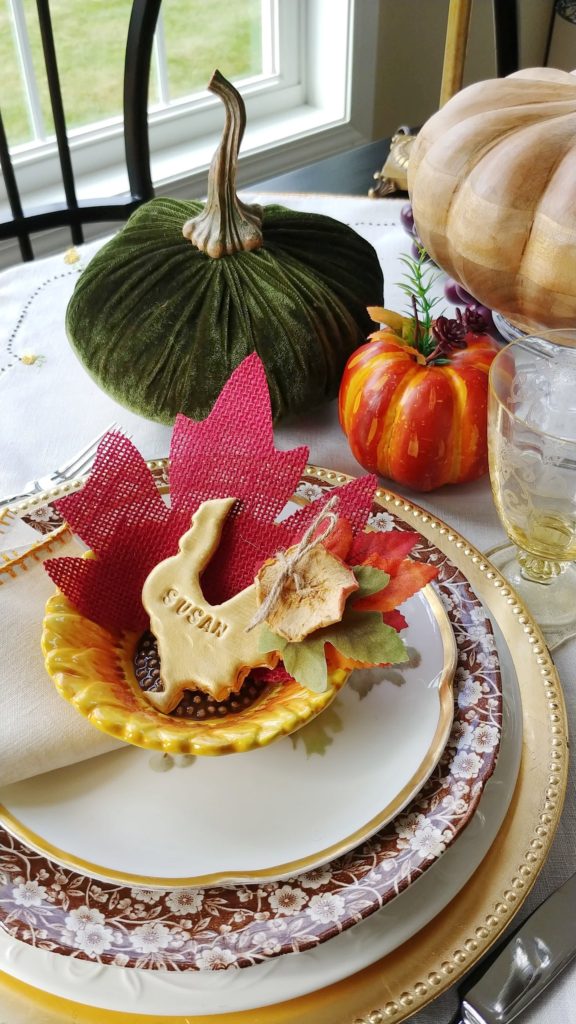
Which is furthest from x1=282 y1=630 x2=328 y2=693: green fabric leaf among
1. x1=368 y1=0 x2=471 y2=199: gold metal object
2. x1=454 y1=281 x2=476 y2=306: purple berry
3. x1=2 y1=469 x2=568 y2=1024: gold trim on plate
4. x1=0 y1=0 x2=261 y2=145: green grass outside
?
x1=0 y1=0 x2=261 y2=145: green grass outside

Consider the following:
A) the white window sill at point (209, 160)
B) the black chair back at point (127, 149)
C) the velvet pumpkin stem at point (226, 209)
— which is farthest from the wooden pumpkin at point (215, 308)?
the white window sill at point (209, 160)

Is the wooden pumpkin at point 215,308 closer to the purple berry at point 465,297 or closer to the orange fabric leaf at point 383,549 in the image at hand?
the purple berry at point 465,297

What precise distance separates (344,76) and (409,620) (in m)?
1.72

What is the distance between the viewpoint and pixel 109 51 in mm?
1789

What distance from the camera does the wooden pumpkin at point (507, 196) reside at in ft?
1.42

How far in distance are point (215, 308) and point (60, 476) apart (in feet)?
0.53

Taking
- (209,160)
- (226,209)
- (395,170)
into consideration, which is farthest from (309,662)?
(209,160)

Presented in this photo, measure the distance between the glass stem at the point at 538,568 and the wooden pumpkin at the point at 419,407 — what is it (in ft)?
0.26

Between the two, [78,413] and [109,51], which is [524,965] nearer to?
[78,413]

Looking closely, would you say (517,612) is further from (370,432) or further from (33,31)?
(33,31)

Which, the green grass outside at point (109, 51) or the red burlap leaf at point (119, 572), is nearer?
the red burlap leaf at point (119, 572)

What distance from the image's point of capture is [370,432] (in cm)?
58

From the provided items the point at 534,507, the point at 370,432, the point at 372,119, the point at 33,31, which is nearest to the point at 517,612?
the point at 534,507

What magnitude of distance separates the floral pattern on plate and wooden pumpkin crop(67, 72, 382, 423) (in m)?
0.32
